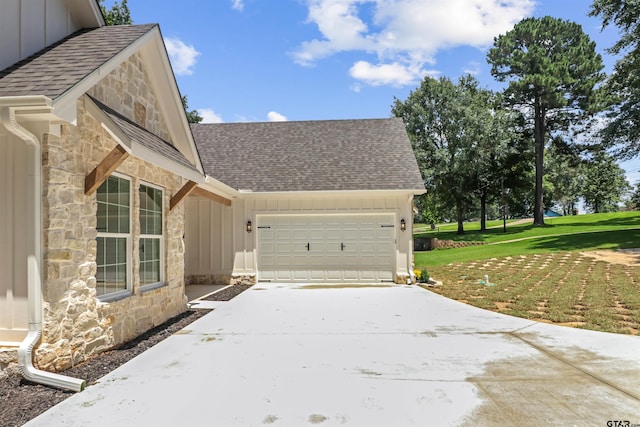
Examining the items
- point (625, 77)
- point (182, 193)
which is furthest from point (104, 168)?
point (625, 77)

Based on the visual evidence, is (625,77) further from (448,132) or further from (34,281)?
(34,281)

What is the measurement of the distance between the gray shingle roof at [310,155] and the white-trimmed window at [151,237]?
579 cm

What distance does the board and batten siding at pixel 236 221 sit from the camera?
12.5 m

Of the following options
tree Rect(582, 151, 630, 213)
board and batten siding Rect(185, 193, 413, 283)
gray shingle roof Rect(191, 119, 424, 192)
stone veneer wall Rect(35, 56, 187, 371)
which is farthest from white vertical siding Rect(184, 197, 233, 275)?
tree Rect(582, 151, 630, 213)

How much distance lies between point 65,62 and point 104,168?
54.2 inches

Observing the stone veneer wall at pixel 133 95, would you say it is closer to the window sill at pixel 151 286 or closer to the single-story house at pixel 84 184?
the single-story house at pixel 84 184

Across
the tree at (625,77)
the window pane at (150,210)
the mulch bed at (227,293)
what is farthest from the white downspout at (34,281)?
the tree at (625,77)

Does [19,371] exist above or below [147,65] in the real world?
below

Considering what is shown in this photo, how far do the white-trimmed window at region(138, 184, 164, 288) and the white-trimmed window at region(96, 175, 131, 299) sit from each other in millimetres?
460

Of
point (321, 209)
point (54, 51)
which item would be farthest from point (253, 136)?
point (54, 51)

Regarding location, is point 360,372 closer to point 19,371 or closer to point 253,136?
point 19,371

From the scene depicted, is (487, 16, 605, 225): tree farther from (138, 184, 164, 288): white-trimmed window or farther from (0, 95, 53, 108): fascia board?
(0, 95, 53, 108): fascia board

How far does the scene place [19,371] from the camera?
4.01 meters

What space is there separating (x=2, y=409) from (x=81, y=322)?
1209 millimetres
